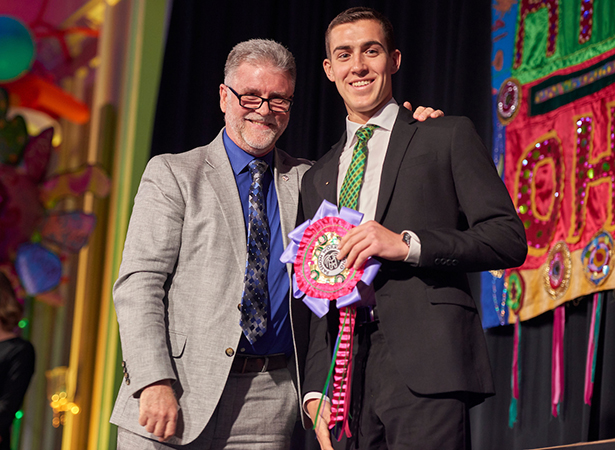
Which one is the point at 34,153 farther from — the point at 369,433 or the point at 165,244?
the point at 369,433

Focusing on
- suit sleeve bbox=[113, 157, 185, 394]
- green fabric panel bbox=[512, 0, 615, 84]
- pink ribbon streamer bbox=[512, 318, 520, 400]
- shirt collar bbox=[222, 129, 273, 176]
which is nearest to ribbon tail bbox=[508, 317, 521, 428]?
pink ribbon streamer bbox=[512, 318, 520, 400]

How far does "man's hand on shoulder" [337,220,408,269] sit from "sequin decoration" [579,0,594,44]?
5.93ft

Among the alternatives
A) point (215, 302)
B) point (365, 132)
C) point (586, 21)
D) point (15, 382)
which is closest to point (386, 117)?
point (365, 132)

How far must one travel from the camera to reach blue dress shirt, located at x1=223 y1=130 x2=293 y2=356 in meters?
1.71

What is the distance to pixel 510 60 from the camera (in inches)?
121

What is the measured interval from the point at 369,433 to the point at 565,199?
1.65 m

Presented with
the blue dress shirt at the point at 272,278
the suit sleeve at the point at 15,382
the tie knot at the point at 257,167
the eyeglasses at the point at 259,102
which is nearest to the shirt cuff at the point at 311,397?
the blue dress shirt at the point at 272,278

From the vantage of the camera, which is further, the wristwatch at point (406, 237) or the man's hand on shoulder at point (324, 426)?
the man's hand on shoulder at point (324, 426)

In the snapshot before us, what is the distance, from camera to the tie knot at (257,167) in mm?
1847

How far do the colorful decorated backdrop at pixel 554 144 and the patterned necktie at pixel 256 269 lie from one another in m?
1.39

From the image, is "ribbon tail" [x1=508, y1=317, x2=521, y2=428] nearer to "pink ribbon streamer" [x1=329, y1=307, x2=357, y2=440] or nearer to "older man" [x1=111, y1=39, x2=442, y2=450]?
"older man" [x1=111, y1=39, x2=442, y2=450]

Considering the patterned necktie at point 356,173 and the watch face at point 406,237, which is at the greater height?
the patterned necktie at point 356,173

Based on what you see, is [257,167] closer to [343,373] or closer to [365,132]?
[365,132]

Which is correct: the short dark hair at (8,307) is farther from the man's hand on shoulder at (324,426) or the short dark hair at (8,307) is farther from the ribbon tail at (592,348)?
the ribbon tail at (592,348)
